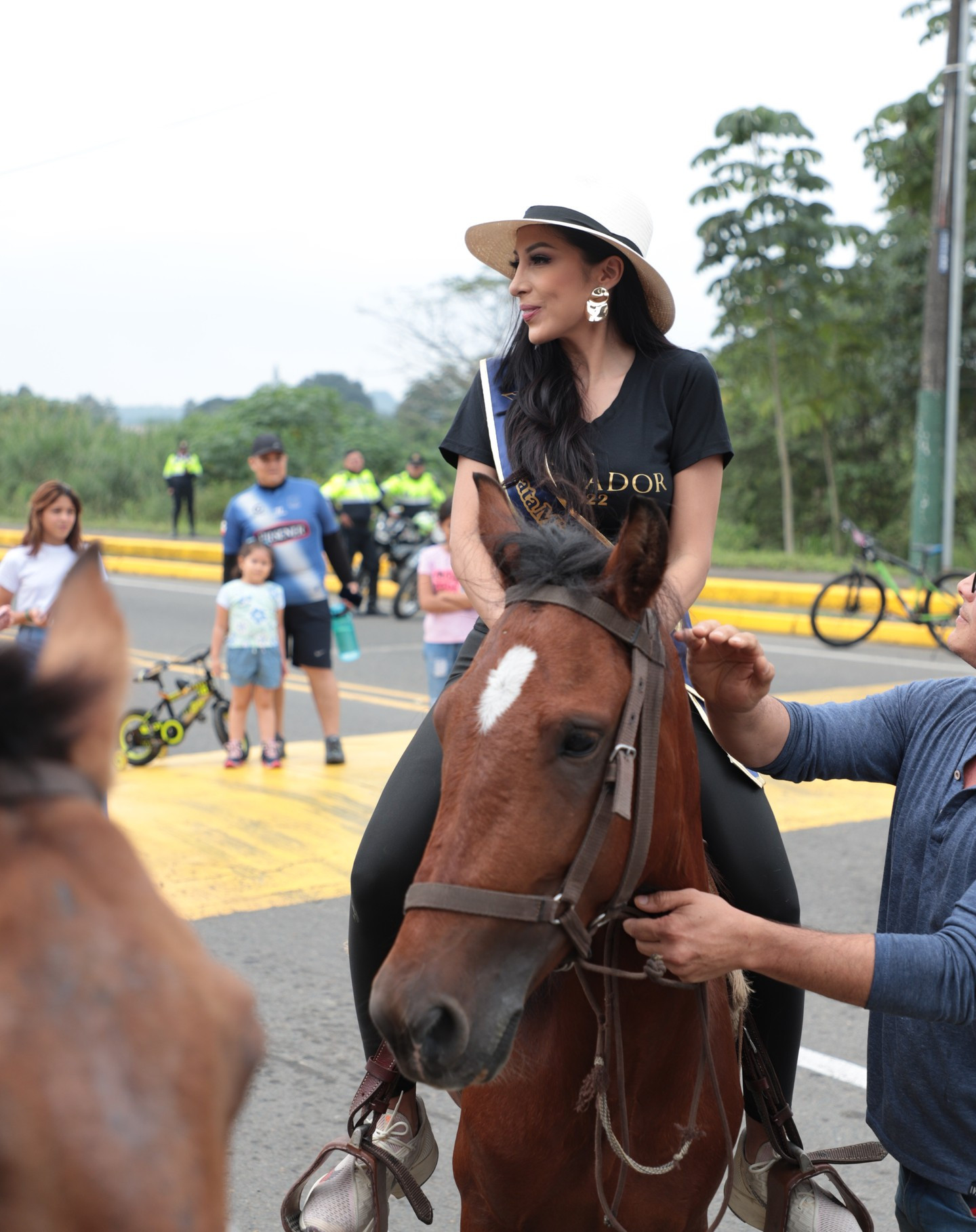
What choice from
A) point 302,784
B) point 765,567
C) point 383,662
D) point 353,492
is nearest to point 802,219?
point 765,567

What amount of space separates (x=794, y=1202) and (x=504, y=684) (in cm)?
161

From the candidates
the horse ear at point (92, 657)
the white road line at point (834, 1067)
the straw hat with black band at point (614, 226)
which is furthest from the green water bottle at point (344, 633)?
the horse ear at point (92, 657)

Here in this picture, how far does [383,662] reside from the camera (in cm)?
1367

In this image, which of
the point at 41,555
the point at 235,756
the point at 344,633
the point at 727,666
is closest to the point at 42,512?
the point at 41,555

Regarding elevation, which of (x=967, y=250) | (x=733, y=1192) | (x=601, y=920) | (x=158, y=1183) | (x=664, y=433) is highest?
(x=967, y=250)

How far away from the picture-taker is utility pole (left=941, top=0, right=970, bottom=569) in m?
16.3

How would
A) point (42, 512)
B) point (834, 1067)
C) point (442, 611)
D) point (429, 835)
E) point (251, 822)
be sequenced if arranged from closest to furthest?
1. point (429, 835)
2. point (834, 1067)
3. point (251, 822)
4. point (42, 512)
5. point (442, 611)

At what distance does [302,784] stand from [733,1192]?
5.34 metres

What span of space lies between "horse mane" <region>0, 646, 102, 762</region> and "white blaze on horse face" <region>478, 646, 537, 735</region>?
1.16 metres

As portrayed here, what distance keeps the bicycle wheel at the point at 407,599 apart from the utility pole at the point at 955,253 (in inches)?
282

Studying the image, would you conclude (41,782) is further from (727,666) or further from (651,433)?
(651,433)

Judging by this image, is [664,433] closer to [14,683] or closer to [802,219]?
[14,683]

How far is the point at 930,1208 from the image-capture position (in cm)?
252

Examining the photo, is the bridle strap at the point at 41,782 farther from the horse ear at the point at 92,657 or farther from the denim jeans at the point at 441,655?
the denim jeans at the point at 441,655
